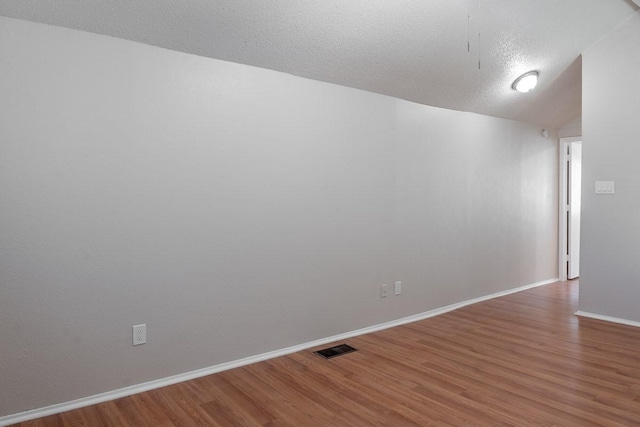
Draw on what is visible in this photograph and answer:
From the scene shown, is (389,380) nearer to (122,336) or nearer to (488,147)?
(122,336)

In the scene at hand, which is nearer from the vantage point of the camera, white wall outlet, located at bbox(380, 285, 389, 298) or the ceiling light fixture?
white wall outlet, located at bbox(380, 285, 389, 298)

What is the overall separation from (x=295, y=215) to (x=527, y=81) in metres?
2.64

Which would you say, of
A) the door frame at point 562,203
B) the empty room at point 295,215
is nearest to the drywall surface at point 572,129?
the door frame at point 562,203

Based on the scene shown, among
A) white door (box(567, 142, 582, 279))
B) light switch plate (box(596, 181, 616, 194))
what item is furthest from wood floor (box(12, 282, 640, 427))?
white door (box(567, 142, 582, 279))

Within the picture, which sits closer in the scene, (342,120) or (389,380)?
(389,380)

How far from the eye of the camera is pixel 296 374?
2.83 m

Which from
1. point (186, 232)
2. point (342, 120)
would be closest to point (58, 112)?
point (186, 232)

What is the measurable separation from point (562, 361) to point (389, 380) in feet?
4.21

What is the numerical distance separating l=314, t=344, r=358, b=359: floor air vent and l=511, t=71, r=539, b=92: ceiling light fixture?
2.94 meters

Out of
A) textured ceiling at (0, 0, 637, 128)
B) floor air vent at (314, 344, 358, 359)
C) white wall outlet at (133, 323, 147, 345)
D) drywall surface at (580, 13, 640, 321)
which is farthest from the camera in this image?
drywall surface at (580, 13, 640, 321)

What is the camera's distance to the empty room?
2289mm

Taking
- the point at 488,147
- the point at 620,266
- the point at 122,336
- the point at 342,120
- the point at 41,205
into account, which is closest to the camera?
the point at 41,205

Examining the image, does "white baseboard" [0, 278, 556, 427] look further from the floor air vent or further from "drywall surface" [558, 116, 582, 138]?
"drywall surface" [558, 116, 582, 138]

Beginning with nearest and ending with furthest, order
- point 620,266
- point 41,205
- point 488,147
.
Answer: point 41,205 → point 620,266 → point 488,147
